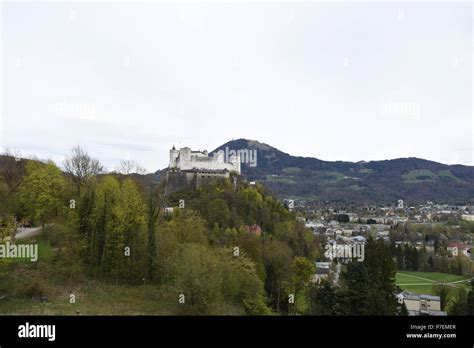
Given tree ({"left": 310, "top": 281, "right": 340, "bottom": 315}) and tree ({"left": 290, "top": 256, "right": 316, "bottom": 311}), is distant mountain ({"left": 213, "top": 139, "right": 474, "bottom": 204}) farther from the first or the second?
tree ({"left": 310, "top": 281, "right": 340, "bottom": 315})

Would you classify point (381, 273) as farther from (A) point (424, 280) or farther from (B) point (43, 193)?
(A) point (424, 280)

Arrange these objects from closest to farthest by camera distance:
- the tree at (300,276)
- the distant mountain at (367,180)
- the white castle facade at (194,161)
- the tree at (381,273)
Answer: the tree at (381,273)
the tree at (300,276)
the white castle facade at (194,161)
the distant mountain at (367,180)

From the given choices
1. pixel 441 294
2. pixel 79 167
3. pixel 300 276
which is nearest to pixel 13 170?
pixel 79 167

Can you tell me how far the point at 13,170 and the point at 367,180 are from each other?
155214mm

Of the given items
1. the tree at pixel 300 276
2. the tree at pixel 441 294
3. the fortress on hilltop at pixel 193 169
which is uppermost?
the fortress on hilltop at pixel 193 169

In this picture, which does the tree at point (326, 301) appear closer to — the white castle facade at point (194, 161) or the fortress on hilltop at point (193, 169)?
the fortress on hilltop at point (193, 169)

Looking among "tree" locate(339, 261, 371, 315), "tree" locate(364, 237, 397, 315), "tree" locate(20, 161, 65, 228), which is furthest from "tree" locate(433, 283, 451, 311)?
"tree" locate(20, 161, 65, 228)

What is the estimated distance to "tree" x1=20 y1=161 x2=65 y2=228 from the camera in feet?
83.4

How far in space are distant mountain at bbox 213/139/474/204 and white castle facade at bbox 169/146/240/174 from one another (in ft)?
238

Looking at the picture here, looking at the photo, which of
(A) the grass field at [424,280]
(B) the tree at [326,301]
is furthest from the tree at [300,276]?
(A) the grass field at [424,280]

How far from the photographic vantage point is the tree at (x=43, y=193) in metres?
25.4

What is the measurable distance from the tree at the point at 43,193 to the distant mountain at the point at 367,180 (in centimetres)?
10916
